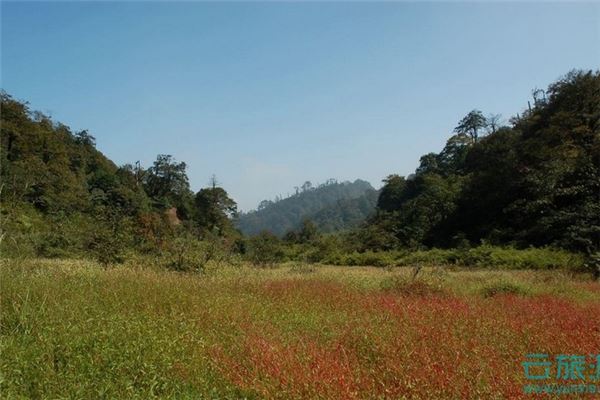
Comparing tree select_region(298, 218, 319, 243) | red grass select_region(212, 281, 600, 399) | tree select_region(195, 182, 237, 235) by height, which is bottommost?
red grass select_region(212, 281, 600, 399)

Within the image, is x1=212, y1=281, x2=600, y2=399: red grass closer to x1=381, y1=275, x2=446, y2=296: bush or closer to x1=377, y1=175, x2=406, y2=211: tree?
x1=381, y1=275, x2=446, y2=296: bush

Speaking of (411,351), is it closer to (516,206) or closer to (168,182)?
(516,206)

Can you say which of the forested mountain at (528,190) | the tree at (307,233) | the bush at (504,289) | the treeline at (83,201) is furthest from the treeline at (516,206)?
the treeline at (83,201)

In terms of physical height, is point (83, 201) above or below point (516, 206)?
above

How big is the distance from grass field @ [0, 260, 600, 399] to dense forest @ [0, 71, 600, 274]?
1991 millimetres

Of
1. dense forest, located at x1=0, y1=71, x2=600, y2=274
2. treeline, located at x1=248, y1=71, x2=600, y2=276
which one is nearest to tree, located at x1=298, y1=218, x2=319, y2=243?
dense forest, located at x1=0, y1=71, x2=600, y2=274

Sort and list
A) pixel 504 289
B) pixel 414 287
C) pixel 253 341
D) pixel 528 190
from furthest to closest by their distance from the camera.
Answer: pixel 528 190 < pixel 504 289 < pixel 414 287 < pixel 253 341

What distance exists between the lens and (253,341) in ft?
16.7

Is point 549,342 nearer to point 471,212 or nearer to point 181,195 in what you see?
point 471,212

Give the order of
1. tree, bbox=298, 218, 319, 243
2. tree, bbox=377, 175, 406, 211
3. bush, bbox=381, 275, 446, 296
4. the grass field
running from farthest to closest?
tree, bbox=377, 175, 406, 211, tree, bbox=298, 218, 319, 243, bush, bbox=381, 275, 446, 296, the grass field

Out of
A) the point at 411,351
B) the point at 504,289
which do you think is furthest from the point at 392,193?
the point at 411,351

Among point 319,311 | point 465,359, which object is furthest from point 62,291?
point 465,359

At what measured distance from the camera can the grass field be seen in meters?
3.97

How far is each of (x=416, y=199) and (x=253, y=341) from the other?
1639 inches
